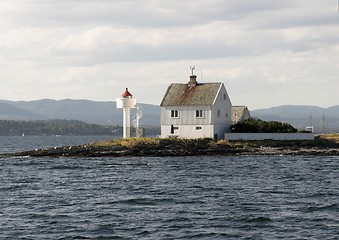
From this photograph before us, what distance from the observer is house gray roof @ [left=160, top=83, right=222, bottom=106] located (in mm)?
74812

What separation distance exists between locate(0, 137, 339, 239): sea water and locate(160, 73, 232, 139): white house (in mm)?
15811

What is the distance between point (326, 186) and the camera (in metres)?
40.2

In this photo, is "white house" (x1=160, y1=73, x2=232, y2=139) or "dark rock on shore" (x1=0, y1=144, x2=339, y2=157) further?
"white house" (x1=160, y1=73, x2=232, y2=139)

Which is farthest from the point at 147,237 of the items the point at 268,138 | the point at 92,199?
the point at 268,138

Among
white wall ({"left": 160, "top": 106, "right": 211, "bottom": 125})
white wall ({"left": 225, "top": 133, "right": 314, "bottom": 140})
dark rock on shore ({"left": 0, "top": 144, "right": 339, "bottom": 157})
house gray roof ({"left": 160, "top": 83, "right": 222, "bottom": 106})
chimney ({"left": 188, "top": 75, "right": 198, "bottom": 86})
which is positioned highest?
chimney ({"left": 188, "top": 75, "right": 198, "bottom": 86})

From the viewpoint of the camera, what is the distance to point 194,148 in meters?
67.2

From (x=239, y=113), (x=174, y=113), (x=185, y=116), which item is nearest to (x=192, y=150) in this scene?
(x=185, y=116)

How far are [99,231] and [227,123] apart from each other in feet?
169

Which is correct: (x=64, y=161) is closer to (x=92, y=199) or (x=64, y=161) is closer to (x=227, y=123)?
(x=227, y=123)

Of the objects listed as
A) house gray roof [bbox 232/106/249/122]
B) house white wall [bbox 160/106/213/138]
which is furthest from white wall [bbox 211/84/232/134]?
house gray roof [bbox 232/106/249/122]

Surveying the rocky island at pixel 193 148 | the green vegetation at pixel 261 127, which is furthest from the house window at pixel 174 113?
the green vegetation at pixel 261 127

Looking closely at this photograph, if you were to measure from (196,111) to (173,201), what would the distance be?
1585 inches

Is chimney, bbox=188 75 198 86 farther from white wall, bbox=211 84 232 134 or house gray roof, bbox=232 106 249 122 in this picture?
house gray roof, bbox=232 106 249 122

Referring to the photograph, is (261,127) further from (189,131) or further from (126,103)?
(126,103)
